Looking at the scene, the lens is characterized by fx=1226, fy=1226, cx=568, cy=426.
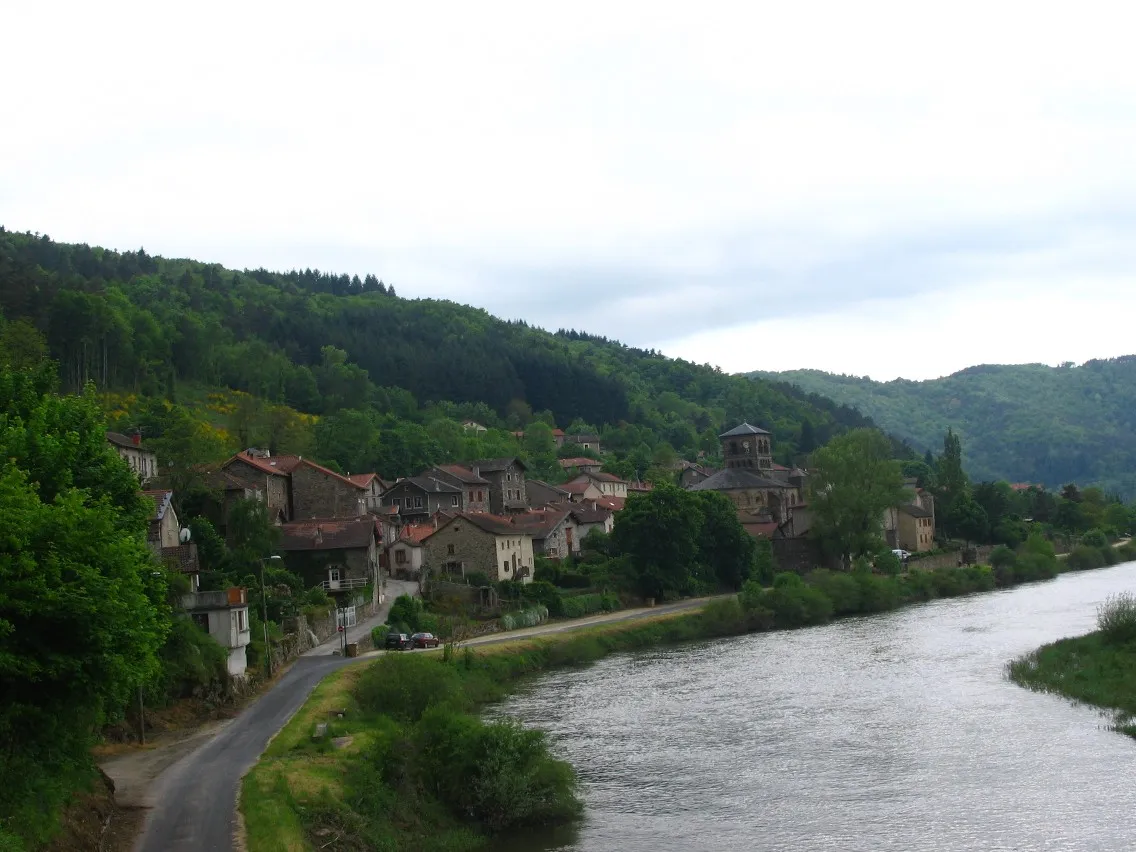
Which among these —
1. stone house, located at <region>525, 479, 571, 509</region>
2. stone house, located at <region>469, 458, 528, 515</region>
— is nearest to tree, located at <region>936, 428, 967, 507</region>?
stone house, located at <region>525, 479, 571, 509</region>

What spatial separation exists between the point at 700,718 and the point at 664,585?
39.5 metres

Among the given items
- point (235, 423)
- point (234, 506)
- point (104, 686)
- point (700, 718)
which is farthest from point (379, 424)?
point (104, 686)

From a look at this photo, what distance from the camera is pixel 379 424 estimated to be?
139 meters

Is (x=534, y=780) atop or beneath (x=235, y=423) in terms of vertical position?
beneath

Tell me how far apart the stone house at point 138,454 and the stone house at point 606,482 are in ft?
184

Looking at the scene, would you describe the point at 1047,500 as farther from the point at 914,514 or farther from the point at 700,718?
the point at 700,718

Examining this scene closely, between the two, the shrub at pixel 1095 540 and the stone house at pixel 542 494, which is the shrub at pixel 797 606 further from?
the shrub at pixel 1095 540

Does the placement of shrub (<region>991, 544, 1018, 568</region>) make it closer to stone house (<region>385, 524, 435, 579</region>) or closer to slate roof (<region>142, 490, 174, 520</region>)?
stone house (<region>385, 524, 435, 579</region>)

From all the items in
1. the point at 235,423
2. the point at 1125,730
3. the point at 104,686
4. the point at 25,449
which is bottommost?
the point at 1125,730

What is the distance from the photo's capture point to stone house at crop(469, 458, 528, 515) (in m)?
105

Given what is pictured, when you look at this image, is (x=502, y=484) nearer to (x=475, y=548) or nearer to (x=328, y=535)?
(x=475, y=548)

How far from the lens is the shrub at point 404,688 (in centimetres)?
4125

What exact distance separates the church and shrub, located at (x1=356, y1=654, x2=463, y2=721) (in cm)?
7554

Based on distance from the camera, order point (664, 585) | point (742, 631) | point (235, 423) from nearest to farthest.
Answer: point (742, 631)
point (664, 585)
point (235, 423)
